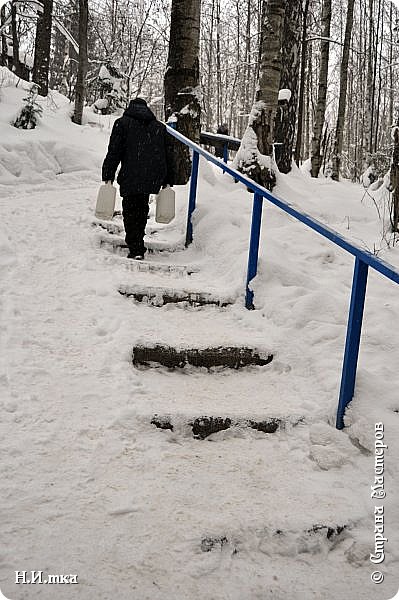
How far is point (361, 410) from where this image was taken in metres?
2.82

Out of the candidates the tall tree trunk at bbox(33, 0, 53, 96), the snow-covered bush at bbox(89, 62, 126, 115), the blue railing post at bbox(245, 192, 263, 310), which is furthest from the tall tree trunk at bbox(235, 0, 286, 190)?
the snow-covered bush at bbox(89, 62, 126, 115)

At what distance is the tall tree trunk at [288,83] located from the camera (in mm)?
8852

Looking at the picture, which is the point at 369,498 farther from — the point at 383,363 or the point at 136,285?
the point at 136,285

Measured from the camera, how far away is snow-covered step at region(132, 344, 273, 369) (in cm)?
328

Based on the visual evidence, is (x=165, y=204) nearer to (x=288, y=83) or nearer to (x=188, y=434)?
(x=188, y=434)

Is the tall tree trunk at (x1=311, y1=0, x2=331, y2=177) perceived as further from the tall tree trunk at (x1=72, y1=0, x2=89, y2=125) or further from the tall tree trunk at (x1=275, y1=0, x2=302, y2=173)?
the tall tree trunk at (x1=72, y1=0, x2=89, y2=125)

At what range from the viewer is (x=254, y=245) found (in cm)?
408

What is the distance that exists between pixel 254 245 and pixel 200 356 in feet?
3.70

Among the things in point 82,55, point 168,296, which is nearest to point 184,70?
point 168,296

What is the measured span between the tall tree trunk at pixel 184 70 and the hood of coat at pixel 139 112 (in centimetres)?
113

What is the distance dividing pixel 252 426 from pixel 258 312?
4.12 feet

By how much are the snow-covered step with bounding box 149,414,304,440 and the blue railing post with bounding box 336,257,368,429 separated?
9.7 inches

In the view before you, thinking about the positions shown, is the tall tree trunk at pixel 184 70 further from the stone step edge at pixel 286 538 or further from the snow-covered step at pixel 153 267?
the stone step edge at pixel 286 538

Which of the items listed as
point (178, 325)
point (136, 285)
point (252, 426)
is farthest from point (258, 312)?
point (252, 426)
